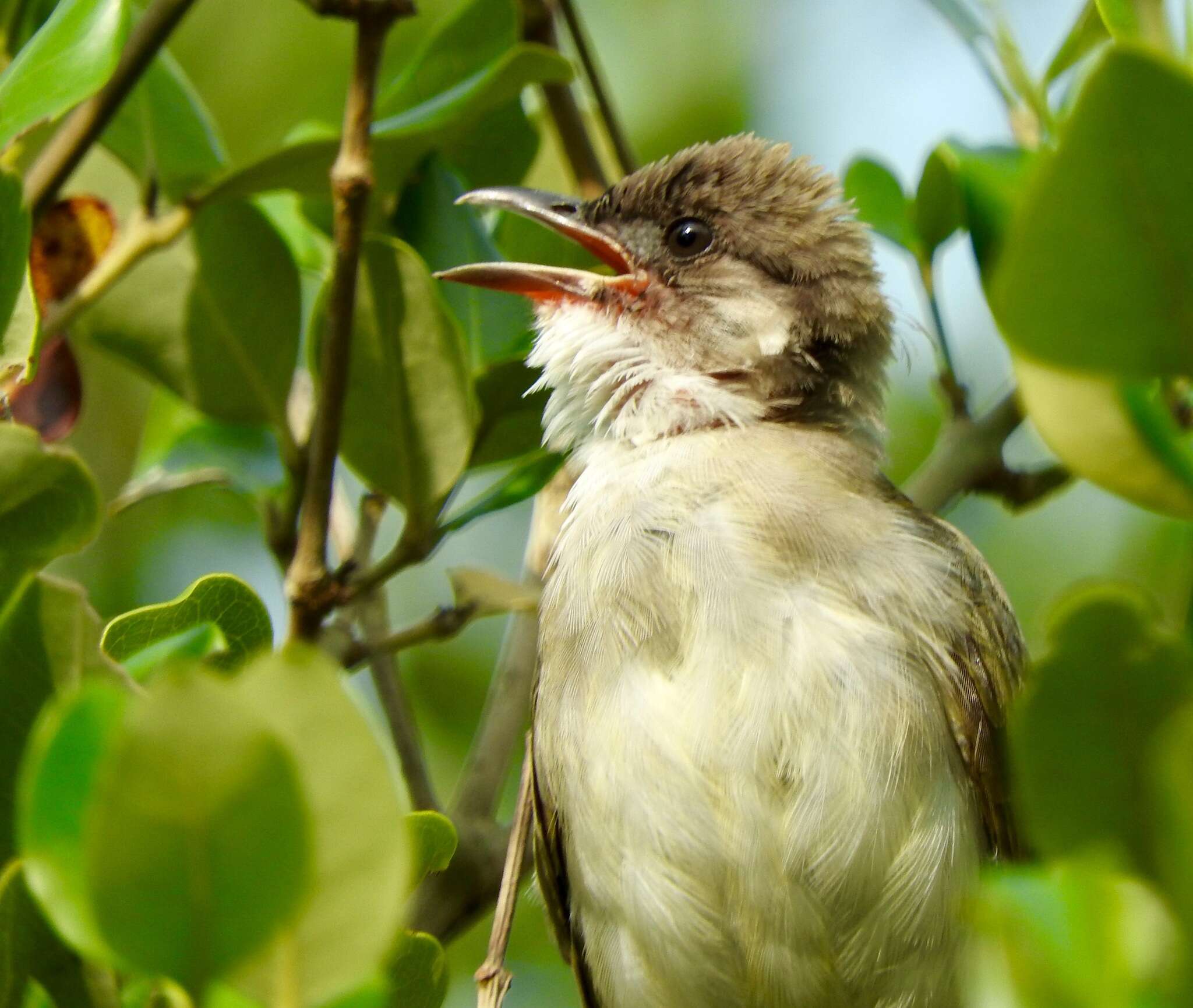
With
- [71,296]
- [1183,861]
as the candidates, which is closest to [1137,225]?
[1183,861]

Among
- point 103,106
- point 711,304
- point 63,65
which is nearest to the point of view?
point 63,65

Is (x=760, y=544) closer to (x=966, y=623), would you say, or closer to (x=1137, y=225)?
(x=966, y=623)

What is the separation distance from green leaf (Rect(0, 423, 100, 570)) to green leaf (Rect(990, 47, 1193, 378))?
1061 millimetres

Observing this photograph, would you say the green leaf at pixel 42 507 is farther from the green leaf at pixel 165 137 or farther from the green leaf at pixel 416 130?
the green leaf at pixel 165 137

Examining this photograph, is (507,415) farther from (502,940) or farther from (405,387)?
(502,940)

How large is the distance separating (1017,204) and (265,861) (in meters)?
0.81

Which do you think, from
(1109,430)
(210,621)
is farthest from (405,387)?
(1109,430)

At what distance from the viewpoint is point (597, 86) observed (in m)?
3.52

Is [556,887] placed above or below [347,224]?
below

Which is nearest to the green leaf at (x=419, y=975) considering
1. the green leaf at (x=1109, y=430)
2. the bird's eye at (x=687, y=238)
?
the green leaf at (x=1109, y=430)

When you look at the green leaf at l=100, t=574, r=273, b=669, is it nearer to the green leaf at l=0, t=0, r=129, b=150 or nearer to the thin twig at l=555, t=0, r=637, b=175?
the green leaf at l=0, t=0, r=129, b=150

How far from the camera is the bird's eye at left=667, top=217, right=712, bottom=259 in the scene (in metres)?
3.85

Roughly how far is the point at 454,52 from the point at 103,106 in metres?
0.70

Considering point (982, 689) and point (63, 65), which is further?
point (982, 689)
